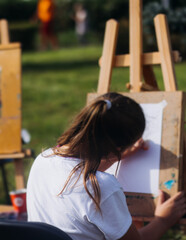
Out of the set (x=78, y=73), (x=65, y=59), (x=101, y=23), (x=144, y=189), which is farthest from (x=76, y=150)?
(x=101, y=23)

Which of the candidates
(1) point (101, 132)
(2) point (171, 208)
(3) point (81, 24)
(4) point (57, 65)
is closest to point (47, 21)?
(3) point (81, 24)

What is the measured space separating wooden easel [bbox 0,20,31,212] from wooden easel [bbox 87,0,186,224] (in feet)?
3.02

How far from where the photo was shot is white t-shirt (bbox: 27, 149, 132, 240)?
5.59 feet

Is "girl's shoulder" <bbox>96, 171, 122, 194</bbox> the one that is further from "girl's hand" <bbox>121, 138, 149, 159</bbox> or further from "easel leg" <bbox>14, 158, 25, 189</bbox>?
"easel leg" <bbox>14, 158, 25, 189</bbox>

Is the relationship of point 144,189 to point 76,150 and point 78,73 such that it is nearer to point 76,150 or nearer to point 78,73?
point 76,150

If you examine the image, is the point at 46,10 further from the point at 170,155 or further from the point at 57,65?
the point at 170,155

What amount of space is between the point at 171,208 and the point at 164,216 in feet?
0.28

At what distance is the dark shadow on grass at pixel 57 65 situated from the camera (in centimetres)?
962

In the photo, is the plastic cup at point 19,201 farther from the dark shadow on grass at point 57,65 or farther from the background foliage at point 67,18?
the dark shadow on grass at point 57,65

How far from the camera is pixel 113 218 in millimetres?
1718

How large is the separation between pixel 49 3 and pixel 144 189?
1094 cm

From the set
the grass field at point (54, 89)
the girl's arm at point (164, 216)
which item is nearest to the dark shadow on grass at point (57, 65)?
the grass field at point (54, 89)

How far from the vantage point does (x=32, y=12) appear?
1794 cm

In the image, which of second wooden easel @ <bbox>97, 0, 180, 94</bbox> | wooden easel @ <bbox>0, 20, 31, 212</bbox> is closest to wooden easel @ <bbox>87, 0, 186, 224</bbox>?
second wooden easel @ <bbox>97, 0, 180, 94</bbox>
